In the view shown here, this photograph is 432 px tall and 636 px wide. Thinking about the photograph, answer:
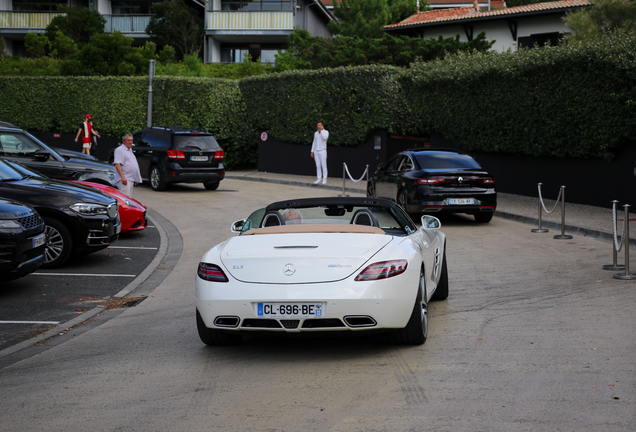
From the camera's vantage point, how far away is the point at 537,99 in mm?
19562

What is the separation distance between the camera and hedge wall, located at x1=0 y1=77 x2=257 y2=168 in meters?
31.0

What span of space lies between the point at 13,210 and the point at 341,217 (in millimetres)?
3855

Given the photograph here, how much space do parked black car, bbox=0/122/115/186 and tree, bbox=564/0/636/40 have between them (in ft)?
50.2

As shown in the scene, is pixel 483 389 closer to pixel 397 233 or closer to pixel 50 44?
pixel 397 233

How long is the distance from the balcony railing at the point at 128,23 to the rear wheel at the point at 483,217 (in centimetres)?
3633

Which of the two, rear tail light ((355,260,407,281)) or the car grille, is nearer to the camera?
rear tail light ((355,260,407,281))

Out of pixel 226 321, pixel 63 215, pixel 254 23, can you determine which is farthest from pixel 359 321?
pixel 254 23

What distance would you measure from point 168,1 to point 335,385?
43.5 metres

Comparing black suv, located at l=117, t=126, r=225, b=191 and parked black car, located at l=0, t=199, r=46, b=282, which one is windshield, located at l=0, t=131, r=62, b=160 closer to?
black suv, located at l=117, t=126, r=225, b=191

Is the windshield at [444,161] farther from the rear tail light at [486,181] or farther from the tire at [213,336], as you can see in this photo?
the tire at [213,336]

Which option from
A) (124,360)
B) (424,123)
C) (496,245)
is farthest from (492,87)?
(124,360)

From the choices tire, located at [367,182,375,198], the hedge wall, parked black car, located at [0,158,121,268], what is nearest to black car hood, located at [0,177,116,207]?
parked black car, located at [0,158,121,268]

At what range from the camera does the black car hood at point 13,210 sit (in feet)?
27.8

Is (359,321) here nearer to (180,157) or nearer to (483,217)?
(483,217)
